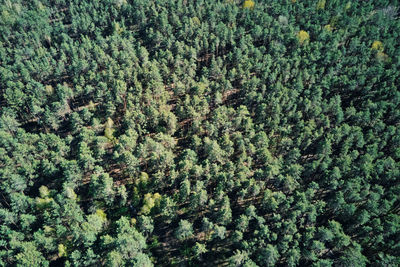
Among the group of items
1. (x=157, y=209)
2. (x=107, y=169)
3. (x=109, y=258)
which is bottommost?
(x=109, y=258)

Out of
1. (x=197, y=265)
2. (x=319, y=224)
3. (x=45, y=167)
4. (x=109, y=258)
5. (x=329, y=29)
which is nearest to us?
(x=109, y=258)

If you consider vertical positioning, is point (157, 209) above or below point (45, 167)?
below

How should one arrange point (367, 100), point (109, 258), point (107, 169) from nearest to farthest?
point (109, 258), point (107, 169), point (367, 100)

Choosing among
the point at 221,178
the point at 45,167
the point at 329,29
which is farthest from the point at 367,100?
the point at 45,167

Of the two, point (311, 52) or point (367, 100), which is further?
point (311, 52)

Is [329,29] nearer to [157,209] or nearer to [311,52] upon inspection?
[311,52]

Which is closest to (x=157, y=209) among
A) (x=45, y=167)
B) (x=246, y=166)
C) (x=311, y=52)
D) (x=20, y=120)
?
(x=246, y=166)
